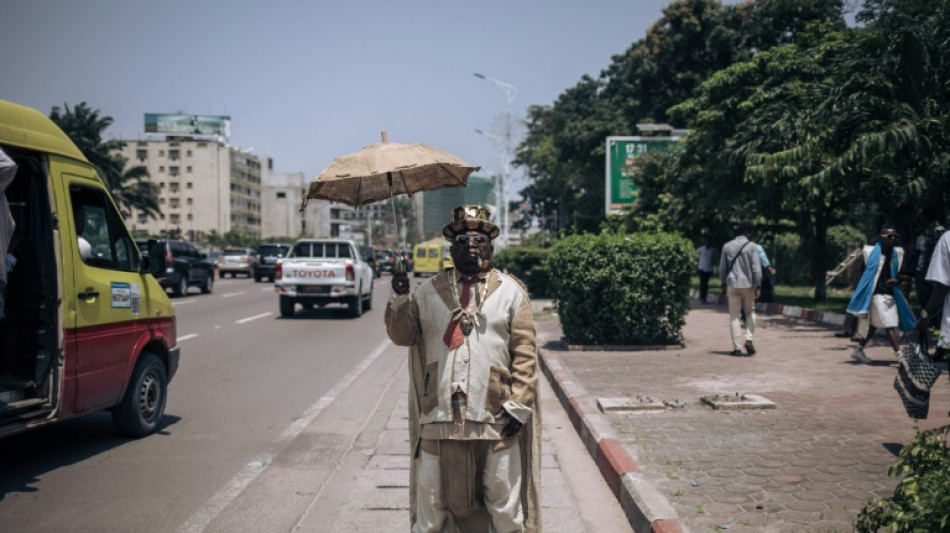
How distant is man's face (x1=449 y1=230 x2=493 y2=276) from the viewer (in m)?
3.22

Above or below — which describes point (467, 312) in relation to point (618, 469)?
above

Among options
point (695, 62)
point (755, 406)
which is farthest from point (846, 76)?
point (695, 62)

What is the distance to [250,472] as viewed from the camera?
5.54 meters

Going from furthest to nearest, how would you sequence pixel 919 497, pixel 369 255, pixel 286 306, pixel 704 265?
1. pixel 369 255
2. pixel 704 265
3. pixel 286 306
4. pixel 919 497

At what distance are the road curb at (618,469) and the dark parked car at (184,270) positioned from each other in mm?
18688

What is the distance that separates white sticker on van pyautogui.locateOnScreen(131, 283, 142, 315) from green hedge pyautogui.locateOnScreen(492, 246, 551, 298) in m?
16.6

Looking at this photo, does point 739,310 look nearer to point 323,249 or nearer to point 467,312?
point 467,312

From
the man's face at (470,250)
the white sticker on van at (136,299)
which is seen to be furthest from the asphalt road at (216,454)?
the man's face at (470,250)

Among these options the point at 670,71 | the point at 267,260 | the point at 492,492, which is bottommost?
the point at 492,492

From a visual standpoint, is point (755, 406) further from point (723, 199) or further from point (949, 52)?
point (723, 199)

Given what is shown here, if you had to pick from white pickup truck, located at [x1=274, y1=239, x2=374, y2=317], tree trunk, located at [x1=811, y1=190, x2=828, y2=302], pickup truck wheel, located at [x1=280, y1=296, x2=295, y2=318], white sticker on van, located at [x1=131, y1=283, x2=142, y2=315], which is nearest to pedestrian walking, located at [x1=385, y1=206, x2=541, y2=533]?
white sticker on van, located at [x1=131, y1=283, x2=142, y2=315]

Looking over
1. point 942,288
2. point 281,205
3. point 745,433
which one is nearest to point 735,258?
point 745,433

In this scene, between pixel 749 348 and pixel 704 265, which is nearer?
pixel 749 348

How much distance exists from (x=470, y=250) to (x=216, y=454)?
383 centimetres
